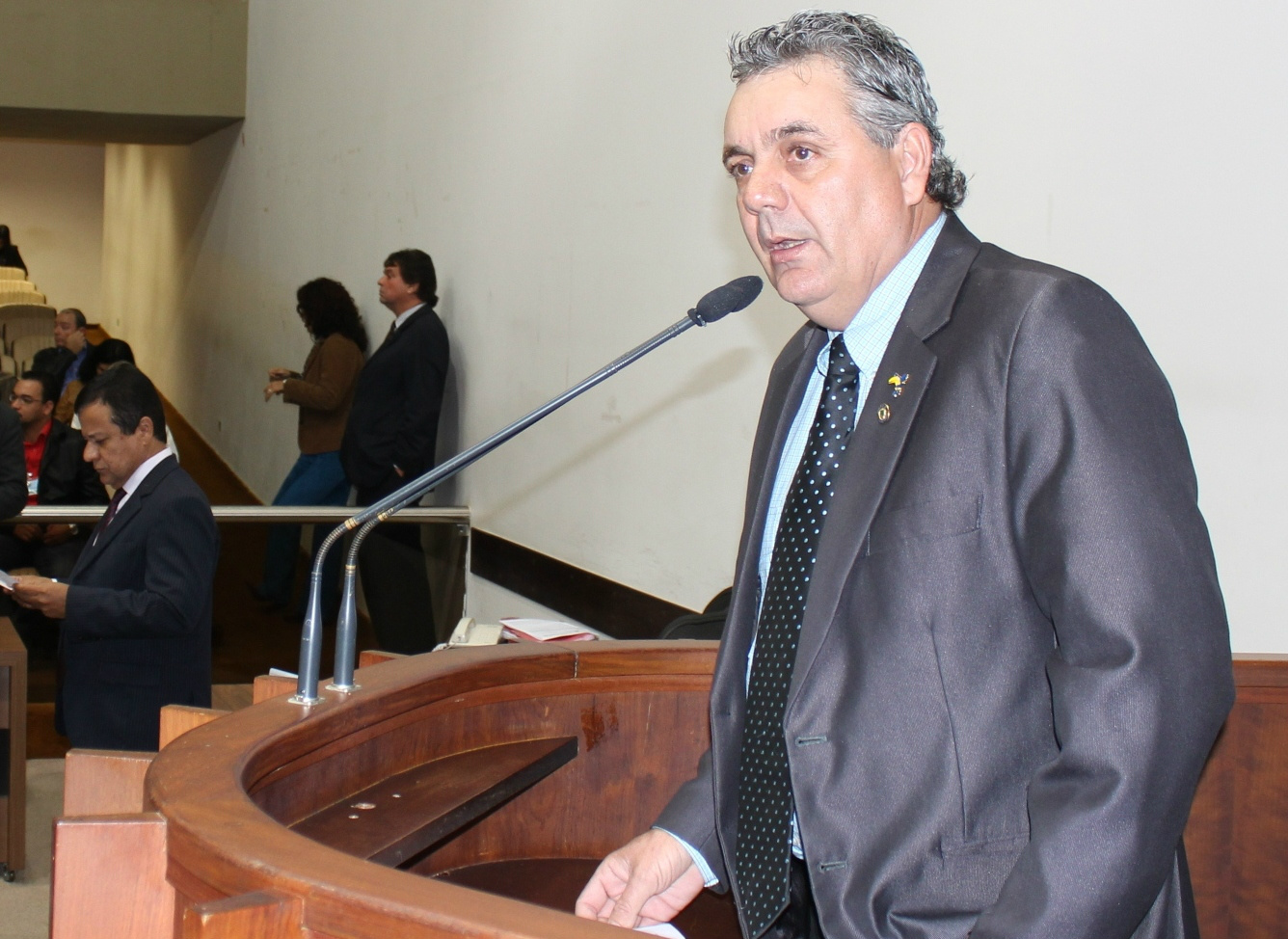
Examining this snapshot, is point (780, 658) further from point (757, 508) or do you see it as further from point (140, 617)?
Result: point (140, 617)

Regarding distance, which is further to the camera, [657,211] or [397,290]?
[397,290]

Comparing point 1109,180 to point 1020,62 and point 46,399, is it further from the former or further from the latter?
point 46,399

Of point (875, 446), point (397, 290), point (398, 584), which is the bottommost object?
point (398, 584)

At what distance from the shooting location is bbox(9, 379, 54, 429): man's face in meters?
5.37

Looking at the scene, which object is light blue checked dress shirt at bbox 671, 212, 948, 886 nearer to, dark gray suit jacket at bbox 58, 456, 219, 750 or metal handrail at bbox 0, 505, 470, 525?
dark gray suit jacket at bbox 58, 456, 219, 750

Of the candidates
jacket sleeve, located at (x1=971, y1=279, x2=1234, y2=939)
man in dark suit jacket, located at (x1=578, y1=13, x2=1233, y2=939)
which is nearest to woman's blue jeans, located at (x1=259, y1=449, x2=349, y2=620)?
man in dark suit jacket, located at (x1=578, y1=13, x2=1233, y2=939)

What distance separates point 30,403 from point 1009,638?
514 centimetres

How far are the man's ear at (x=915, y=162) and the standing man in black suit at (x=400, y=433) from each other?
400cm

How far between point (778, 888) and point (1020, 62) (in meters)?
1.84

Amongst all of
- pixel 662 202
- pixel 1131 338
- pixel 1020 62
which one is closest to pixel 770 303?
pixel 662 202

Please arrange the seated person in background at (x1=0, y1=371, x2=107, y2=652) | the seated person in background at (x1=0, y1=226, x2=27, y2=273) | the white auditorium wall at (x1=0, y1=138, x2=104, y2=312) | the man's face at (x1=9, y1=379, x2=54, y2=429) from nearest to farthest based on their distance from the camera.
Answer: the seated person in background at (x1=0, y1=371, x2=107, y2=652)
the man's face at (x1=9, y1=379, x2=54, y2=429)
the seated person in background at (x1=0, y1=226, x2=27, y2=273)
the white auditorium wall at (x1=0, y1=138, x2=104, y2=312)

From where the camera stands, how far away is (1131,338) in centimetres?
110

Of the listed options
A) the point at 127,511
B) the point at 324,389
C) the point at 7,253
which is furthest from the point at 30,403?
the point at 7,253

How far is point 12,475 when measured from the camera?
4.31 meters
